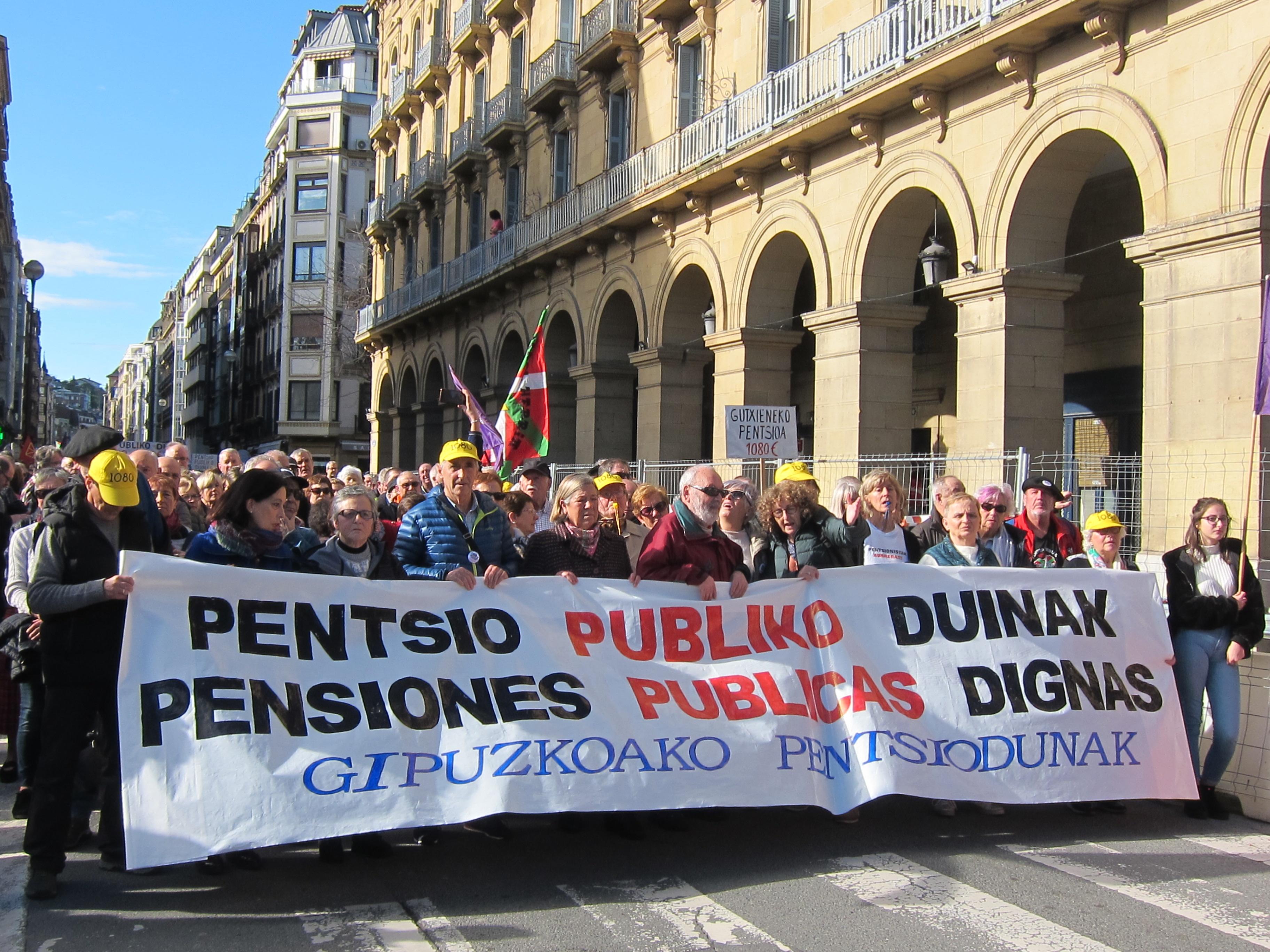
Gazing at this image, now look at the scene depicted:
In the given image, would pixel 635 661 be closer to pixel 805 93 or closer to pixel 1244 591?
pixel 1244 591

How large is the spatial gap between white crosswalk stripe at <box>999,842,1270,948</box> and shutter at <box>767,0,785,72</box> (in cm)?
1459

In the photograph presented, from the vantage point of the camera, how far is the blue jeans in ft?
21.5

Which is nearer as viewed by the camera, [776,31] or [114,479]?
[114,479]

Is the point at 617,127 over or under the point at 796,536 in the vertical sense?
over

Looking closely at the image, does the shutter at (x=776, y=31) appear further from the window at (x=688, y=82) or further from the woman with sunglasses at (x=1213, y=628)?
the woman with sunglasses at (x=1213, y=628)

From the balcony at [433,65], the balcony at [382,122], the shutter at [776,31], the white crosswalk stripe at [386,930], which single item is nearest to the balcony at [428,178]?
the balcony at [433,65]

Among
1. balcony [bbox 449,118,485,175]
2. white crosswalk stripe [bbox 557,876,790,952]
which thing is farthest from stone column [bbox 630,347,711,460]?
white crosswalk stripe [bbox 557,876,790,952]

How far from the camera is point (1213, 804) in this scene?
6.61m

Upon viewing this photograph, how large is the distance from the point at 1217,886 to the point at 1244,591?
6.10ft

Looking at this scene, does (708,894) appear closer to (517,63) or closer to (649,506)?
(649,506)

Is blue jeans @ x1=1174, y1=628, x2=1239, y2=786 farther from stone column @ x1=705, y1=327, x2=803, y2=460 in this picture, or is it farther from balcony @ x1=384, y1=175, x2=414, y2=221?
balcony @ x1=384, y1=175, x2=414, y2=221

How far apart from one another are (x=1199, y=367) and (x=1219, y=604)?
5.22 metres

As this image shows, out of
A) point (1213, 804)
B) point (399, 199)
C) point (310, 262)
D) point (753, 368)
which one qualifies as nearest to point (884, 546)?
point (1213, 804)

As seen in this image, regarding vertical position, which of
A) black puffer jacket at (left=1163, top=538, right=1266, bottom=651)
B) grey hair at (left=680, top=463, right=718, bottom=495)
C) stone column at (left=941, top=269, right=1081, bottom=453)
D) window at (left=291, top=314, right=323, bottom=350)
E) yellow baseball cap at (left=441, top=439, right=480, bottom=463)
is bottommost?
black puffer jacket at (left=1163, top=538, right=1266, bottom=651)
